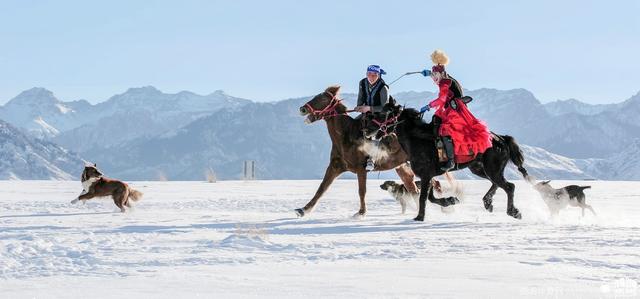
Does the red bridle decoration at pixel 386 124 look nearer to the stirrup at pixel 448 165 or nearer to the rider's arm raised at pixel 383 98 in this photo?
the rider's arm raised at pixel 383 98

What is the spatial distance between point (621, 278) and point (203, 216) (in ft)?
25.6

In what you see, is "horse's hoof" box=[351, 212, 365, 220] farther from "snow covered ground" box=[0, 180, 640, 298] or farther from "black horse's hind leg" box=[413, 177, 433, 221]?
"black horse's hind leg" box=[413, 177, 433, 221]

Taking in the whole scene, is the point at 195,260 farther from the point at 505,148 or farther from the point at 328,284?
the point at 505,148

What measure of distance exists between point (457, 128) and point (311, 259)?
→ 4.99 meters

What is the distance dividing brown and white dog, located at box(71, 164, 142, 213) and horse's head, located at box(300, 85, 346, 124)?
3.72 meters

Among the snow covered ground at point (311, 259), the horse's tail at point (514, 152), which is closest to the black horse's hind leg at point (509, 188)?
the horse's tail at point (514, 152)

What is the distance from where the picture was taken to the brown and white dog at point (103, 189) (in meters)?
13.9

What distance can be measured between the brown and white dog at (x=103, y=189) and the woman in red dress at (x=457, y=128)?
18.5 ft

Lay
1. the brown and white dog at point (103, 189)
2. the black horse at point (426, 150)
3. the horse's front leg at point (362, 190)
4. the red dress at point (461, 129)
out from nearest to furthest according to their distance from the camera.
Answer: the red dress at point (461, 129) → the black horse at point (426, 150) → the horse's front leg at point (362, 190) → the brown and white dog at point (103, 189)

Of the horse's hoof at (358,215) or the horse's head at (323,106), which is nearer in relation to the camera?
the horse's hoof at (358,215)

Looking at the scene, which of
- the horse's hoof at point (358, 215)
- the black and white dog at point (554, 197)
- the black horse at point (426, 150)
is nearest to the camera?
the black horse at point (426, 150)

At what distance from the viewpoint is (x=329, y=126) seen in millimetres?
12508

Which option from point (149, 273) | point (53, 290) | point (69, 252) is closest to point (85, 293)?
point (53, 290)

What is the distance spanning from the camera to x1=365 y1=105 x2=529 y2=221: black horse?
37.9 ft
